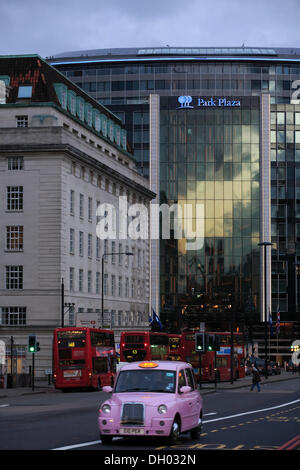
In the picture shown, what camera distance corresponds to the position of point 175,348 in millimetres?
67125

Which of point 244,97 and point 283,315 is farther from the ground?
point 244,97

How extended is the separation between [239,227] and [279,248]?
22.7 feet

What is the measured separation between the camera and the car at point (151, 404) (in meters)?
20.0

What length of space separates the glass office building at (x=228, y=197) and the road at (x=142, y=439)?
260ft

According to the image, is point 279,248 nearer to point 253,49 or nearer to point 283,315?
point 283,315

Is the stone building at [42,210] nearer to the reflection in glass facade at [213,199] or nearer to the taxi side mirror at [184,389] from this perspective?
the reflection in glass facade at [213,199]

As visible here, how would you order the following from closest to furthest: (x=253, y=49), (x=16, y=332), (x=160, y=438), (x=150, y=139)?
(x=160, y=438) < (x=16, y=332) < (x=150, y=139) < (x=253, y=49)

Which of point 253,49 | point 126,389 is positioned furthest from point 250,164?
point 126,389

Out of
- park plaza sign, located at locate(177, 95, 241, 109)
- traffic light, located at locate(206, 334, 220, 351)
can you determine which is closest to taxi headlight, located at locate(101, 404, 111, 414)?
traffic light, located at locate(206, 334, 220, 351)

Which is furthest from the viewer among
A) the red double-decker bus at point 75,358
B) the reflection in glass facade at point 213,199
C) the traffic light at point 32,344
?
the reflection in glass facade at point 213,199

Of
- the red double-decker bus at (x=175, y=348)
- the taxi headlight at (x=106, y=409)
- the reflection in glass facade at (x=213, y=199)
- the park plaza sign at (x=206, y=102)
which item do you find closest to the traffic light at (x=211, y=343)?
the red double-decker bus at (x=175, y=348)

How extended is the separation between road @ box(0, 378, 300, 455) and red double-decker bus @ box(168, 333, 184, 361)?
23691 millimetres

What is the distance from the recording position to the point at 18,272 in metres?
72.9

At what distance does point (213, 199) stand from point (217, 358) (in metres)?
54.4
